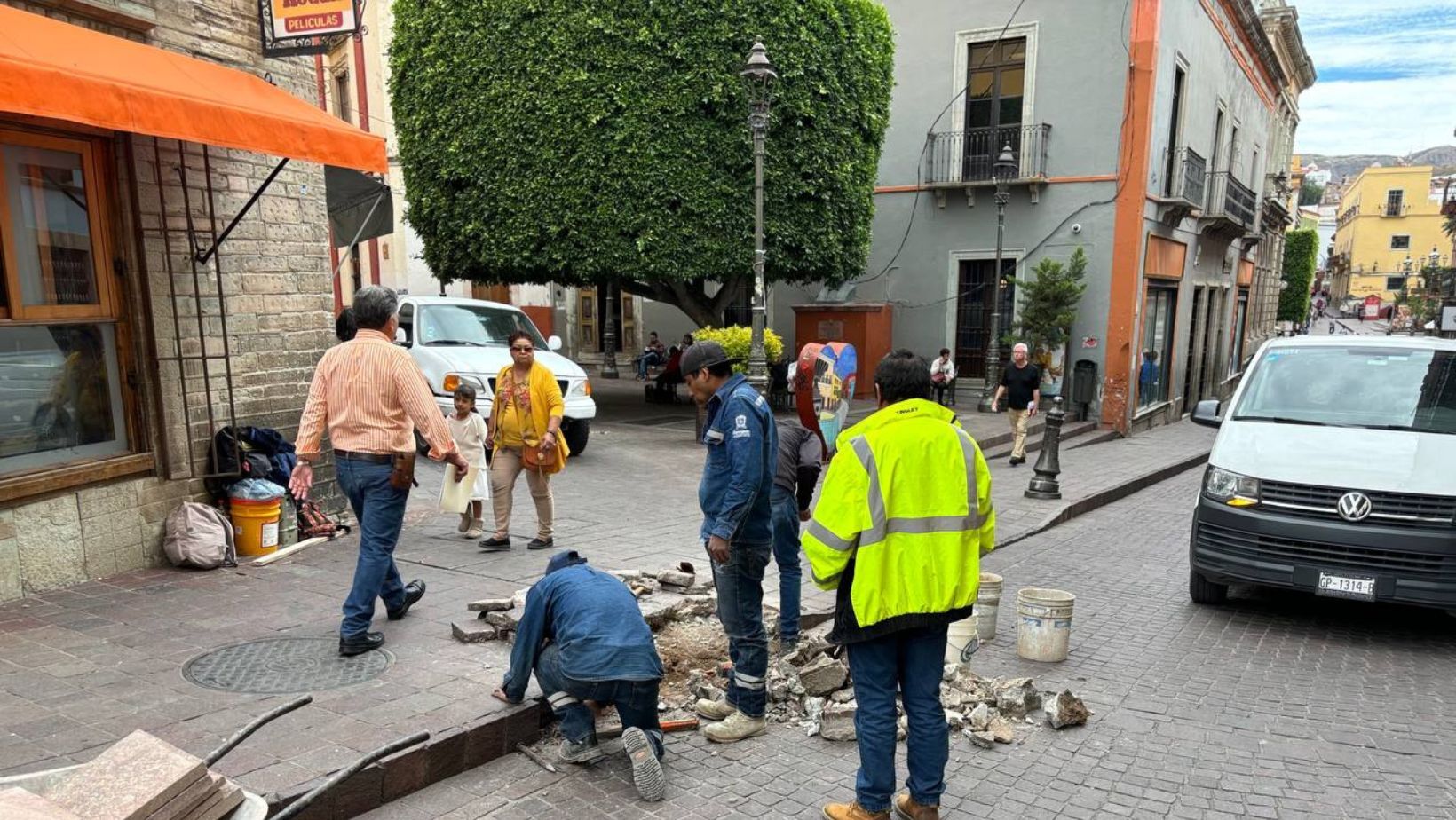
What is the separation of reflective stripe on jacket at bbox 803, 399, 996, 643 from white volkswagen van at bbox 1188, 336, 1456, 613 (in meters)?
3.75

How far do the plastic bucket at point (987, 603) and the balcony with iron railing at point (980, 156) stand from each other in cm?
1459

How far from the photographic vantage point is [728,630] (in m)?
4.41

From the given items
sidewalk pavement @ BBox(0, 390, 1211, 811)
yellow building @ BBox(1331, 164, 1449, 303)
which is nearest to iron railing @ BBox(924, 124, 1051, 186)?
sidewalk pavement @ BBox(0, 390, 1211, 811)

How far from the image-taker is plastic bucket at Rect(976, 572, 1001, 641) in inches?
219

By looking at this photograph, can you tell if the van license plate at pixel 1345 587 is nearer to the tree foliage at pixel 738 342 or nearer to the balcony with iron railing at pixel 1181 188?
the tree foliage at pixel 738 342

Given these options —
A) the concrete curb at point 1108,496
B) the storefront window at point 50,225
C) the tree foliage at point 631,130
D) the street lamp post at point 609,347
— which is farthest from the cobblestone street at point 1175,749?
the street lamp post at point 609,347

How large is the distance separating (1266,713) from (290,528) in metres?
6.77

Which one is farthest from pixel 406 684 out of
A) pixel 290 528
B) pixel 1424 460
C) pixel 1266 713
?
pixel 1424 460

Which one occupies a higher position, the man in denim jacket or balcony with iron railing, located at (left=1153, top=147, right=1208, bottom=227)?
balcony with iron railing, located at (left=1153, top=147, right=1208, bottom=227)

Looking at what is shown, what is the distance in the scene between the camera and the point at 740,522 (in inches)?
166

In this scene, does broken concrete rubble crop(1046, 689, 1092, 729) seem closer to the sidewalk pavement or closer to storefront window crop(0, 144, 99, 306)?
the sidewalk pavement

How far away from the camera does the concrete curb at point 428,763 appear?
3439 mm

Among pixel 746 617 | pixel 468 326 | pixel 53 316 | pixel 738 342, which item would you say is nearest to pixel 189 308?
pixel 53 316

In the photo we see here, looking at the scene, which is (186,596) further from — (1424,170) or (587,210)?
(1424,170)
